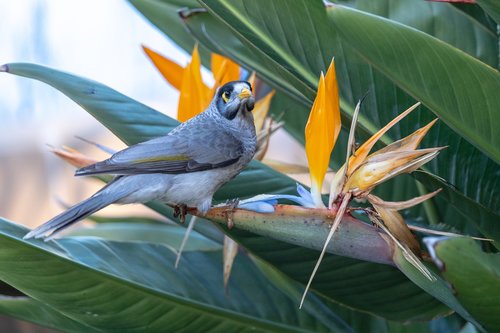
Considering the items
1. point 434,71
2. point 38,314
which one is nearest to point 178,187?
point 38,314

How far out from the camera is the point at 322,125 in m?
0.83

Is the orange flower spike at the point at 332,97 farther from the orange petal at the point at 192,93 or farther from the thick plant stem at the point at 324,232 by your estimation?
the orange petal at the point at 192,93

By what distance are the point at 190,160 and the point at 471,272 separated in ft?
1.56

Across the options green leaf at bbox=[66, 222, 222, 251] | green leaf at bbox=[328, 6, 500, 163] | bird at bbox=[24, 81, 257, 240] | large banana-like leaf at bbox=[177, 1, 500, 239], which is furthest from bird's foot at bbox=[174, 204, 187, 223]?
green leaf at bbox=[66, 222, 222, 251]

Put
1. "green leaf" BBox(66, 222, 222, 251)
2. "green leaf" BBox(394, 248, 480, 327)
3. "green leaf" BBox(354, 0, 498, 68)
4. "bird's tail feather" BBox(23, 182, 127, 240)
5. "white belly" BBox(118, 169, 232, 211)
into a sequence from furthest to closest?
"green leaf" BBox(66, 222, 222, 251) < "green leaf" BBox(354, 0, 498, 68) < "white belly" BBox(118, 169, 232, 211) < "bird's tail feather" BBox(23, 182, 127, 240) < "green leaf" BBox(394, 248, 480, 327)

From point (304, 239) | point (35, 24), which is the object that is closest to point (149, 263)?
point (304, 239)

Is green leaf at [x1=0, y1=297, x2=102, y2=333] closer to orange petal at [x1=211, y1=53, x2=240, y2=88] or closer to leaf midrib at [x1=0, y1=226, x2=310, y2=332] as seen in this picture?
leaf midrib at [x1=0, y1=226, x2=310, y2=332]

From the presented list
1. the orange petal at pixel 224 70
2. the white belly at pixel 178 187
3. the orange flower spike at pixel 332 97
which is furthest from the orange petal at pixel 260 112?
the orange flower spike at pixel 332 97

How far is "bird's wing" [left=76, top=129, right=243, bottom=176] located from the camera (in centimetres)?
101

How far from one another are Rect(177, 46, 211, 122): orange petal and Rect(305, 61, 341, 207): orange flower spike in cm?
34

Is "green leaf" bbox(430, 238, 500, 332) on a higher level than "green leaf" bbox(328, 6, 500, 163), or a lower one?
lower

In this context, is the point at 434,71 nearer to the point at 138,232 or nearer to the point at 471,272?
the point at 471,272

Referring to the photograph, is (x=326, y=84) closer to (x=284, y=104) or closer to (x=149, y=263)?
(x=149, y=263)

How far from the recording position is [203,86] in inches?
47.2
